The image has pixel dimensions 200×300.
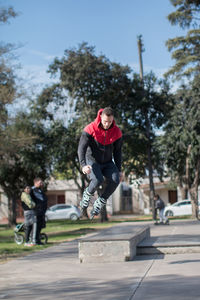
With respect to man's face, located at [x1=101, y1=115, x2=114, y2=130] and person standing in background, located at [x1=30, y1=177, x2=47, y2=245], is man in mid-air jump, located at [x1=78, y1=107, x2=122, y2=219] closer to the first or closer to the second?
man's face, located at [x1=101, y1=115, x2=114, y2=130]

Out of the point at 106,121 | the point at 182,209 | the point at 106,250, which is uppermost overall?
the point at 106,121

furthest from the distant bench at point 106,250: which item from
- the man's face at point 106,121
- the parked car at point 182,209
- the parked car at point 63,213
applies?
the parked car at point 63,213

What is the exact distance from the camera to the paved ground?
5.41 metres

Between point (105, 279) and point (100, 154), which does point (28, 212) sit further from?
point (105, 279)

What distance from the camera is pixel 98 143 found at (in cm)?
705

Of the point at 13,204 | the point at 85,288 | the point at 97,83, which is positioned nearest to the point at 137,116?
the point at 97,83

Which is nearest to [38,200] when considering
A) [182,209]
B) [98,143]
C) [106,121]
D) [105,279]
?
[98,143]

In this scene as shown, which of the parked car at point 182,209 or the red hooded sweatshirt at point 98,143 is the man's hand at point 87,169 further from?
the parked car at point 182,209

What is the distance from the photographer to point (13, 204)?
32656 mm

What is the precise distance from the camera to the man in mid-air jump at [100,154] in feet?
22.6

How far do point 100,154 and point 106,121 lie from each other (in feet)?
2.36

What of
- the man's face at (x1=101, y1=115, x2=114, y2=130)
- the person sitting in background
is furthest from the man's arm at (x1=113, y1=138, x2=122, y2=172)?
the person sitting in background

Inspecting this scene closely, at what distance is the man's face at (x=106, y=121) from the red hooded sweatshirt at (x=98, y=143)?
0.37 ft

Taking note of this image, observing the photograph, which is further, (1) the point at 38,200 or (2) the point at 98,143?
(1) the point at 38,200
